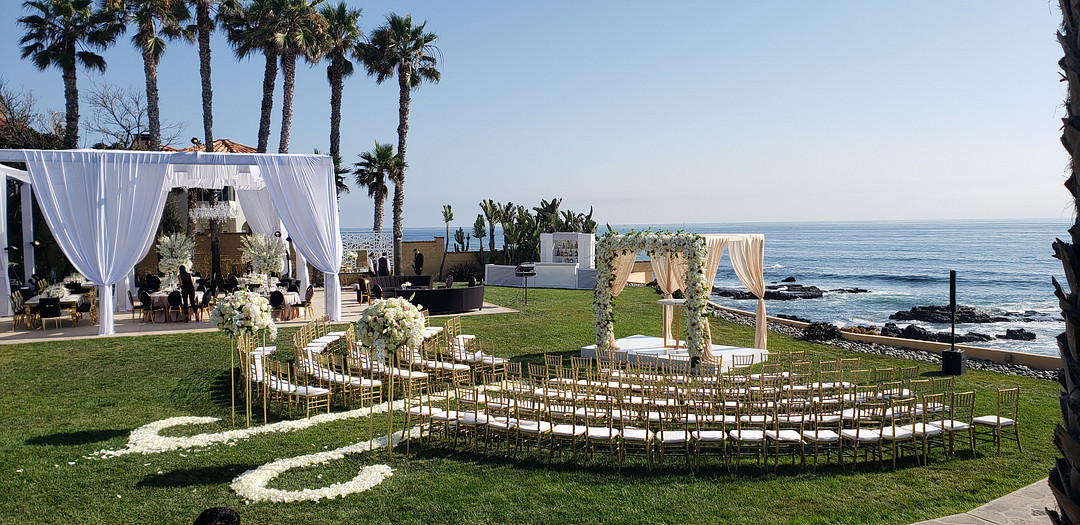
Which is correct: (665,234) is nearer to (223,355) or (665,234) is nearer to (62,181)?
(223,355)

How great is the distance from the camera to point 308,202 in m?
17.6

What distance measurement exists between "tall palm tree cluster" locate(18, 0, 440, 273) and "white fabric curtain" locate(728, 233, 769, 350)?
16.9 metres

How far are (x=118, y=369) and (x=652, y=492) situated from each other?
11023mm

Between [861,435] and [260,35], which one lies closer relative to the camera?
[861,435]

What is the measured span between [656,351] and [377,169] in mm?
17807

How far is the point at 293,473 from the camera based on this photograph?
25.5 ft

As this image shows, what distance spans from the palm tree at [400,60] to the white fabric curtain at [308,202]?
11709mm

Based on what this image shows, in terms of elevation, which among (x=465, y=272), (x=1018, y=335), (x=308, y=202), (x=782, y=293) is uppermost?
(x=308, y=202)

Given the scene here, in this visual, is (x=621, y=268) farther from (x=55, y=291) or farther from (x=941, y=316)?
(x=941, y=316)

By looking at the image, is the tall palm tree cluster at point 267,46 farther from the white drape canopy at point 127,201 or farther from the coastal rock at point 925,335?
the coastal rock at point 925,335

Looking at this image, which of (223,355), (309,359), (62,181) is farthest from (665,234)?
(62,181)

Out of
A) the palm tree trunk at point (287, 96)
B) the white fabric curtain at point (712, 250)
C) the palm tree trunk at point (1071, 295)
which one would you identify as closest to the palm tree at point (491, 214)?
the palm tree trunk at point (287, 96)

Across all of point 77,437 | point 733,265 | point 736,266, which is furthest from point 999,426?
point 77,437

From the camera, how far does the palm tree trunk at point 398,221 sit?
96.7 ft
